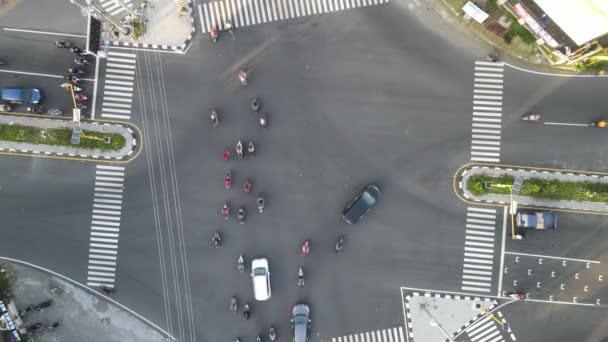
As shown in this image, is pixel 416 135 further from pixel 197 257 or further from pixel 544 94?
pixel 197 257

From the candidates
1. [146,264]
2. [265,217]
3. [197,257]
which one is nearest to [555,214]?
[265,217]

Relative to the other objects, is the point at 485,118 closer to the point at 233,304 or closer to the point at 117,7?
the point at 233,304

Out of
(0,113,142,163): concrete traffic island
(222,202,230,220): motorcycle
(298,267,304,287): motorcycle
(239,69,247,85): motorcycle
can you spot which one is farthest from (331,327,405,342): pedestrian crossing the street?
(0,113,142,163): concrete traffic island

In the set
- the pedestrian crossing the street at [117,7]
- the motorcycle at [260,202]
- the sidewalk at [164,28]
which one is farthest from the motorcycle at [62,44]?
the motorcycle at [260,202]

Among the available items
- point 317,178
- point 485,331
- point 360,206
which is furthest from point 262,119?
point 485,331

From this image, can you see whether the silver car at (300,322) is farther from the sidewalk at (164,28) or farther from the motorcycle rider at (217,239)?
the sidewalk at (164,28)
